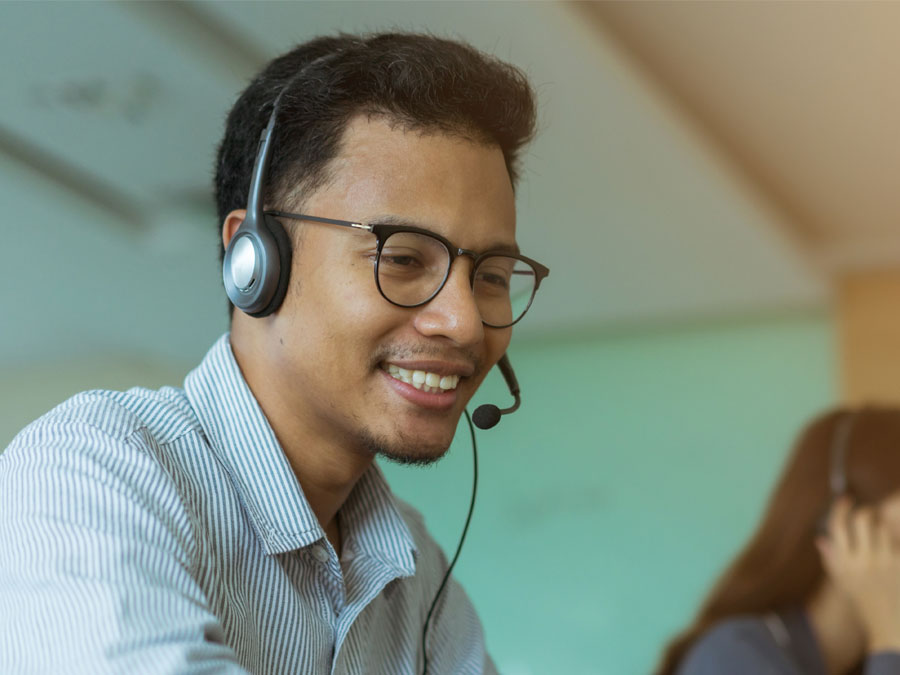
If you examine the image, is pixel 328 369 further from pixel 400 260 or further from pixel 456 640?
pixel 456 640

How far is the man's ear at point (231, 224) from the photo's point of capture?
1.04 metres

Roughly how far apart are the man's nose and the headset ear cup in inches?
5.4

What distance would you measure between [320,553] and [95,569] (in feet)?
0.96

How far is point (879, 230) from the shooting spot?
11.6 ft

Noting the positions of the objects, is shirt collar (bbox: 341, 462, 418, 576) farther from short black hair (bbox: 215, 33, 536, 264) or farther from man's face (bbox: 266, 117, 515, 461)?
short black hair (bbox: 215, 33, 536, 264)

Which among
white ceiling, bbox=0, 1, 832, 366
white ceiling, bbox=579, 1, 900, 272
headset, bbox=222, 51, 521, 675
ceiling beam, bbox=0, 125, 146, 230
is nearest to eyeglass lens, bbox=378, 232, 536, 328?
headset, bbox=222, 51, 521, 675

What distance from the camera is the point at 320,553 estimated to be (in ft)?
3.02

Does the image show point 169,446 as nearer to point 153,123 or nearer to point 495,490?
point 153,123

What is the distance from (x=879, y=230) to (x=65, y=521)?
3.45 meters

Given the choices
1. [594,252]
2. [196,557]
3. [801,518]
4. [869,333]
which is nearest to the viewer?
[196,557]

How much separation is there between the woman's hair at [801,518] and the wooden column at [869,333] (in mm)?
1967

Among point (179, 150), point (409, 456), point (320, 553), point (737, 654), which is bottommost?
point (737, 654)

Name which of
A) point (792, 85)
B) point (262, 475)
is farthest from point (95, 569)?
point (792, 85)

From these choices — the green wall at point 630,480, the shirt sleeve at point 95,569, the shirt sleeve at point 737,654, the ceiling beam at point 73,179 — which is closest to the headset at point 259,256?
the shirt sleeve at point 95,569
